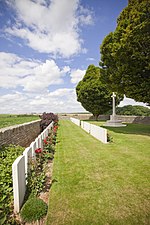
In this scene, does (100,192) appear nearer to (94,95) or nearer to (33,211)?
(33,211)

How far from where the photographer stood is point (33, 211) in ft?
9.25

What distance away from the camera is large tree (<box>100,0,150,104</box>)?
33.2ft

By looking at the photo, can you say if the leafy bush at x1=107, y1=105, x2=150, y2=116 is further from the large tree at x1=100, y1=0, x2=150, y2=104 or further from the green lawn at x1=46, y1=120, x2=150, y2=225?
the green lawn at x1=46, y1=120, x2=150, y2=225

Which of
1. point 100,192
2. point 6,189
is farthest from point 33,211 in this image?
point 100,192

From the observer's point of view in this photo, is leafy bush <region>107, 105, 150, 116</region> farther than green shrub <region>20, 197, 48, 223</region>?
Yes

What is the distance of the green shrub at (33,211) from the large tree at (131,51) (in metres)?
10.7

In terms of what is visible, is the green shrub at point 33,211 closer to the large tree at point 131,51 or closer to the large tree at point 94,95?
the large tree at point 131,51

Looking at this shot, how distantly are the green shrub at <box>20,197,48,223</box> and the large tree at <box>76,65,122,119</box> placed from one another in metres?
28.7

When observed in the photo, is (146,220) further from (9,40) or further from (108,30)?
(108,30)

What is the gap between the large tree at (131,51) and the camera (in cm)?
1011

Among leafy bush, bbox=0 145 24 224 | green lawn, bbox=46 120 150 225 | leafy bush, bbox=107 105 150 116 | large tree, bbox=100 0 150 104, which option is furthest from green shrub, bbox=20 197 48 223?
leafy bush, bbox=107 105 150 116

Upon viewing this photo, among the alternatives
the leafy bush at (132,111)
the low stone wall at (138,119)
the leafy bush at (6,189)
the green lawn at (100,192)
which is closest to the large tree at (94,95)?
the low stone wall at (138,119)

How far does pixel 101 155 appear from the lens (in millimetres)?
6883

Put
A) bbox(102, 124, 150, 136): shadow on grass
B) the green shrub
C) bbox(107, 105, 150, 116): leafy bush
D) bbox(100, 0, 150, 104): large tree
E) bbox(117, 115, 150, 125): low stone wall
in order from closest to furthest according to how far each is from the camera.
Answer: the green shrub < bbox(100, 0, 150, 104): large tree < bbox(102, 124, 150, 136): shadow on grass < bbox(117, 115, 150, 125): low stone wall < bbox(107, 105, 150, 116): leafy bush
